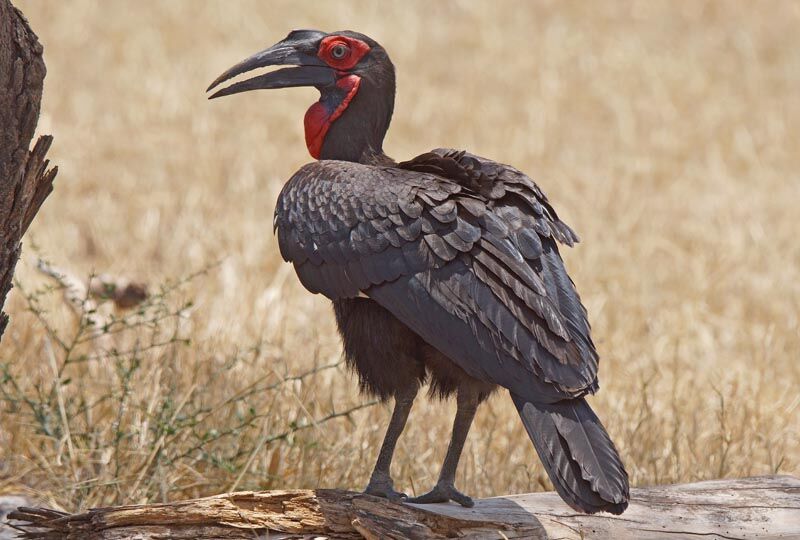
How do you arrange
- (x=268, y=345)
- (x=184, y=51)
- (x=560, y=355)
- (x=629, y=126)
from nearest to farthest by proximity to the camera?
(x=560, y=355) < (x=268, y=345) < (x=629, y=126) < (x=184, y=51)

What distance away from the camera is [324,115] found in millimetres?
4191

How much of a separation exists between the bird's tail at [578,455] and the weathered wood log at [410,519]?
0.98 feet

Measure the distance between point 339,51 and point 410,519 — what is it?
1.64 metres

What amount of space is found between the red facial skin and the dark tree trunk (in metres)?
1.09

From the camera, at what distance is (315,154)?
4242mm

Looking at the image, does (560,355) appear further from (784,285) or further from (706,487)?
(784,285)

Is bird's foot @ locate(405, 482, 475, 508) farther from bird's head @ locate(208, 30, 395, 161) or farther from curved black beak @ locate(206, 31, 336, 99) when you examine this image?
curved black beak @ locate(206, 31, 336, 99)

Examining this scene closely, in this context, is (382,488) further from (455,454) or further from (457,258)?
(457,258)

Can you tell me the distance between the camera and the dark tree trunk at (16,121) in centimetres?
323

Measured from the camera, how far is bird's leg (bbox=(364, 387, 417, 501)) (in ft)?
12.3

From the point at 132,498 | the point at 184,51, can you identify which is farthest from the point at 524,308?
the point at 184,51

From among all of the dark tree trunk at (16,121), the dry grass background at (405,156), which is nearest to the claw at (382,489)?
the dry grass background at (405,156)

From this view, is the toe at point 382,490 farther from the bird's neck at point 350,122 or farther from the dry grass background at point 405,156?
the bird's neck at point 350,122

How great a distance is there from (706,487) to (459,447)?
29.7 inches
